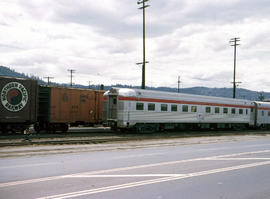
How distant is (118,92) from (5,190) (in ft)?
51.7

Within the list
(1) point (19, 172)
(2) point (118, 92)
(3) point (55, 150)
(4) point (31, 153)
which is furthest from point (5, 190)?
(2) point (118, 92)

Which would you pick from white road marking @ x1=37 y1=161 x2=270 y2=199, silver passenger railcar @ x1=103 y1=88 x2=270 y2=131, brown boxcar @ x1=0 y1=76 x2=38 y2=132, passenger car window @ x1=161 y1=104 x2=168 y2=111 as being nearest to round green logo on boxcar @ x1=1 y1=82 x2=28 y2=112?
brown boxcar @ x1=0 y1=76 x2=38 y2=132

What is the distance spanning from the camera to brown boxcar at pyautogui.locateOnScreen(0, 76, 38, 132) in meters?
18.8

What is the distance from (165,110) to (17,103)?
450 inches

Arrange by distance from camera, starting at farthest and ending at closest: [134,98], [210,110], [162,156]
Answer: [210,110]
[134,98]
[162,156]

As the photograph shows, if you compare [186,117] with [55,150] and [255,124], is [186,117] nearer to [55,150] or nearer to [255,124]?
[255,124]

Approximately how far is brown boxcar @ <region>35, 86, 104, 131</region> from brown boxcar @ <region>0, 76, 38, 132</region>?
1262 mm

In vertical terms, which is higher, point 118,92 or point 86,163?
point 118,92

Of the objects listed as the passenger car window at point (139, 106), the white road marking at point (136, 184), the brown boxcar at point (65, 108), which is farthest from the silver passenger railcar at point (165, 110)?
the white road marking at point (136, 184)

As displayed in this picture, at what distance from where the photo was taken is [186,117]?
84.3 ft

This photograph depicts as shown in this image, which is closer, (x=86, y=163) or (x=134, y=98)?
(x=86, y=163)

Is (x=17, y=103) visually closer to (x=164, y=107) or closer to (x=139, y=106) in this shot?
(x=139, y=106)

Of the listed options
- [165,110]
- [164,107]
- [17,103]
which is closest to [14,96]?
[17,103]

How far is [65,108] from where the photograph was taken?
869 inches
